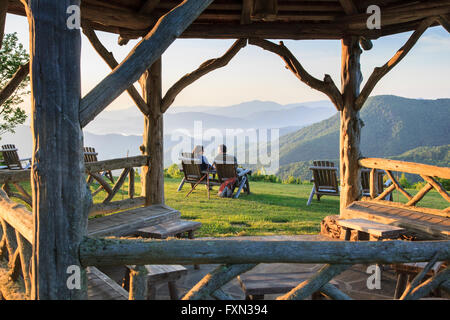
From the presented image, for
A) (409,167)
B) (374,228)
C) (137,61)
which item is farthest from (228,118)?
(137,61)

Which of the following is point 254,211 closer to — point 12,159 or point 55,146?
point 55,146

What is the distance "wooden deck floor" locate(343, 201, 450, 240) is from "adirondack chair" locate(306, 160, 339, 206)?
2853mm

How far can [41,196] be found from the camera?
7.15 ft

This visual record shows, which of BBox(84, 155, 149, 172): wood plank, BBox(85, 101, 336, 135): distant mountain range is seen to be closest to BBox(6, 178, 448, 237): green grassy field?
BBox(84, 155, 149, 172): wood plank

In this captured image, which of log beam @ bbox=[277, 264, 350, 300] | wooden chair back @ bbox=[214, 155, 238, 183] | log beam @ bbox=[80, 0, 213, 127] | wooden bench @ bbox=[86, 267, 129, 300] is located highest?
log beam @ bbox=[80, 0, 213, 127]

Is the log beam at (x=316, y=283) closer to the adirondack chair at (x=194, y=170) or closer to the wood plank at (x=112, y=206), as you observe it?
the wood plank at (x=112, y=206)

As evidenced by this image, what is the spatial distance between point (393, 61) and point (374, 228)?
2.53 metres

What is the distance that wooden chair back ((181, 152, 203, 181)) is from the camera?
9.84 meters

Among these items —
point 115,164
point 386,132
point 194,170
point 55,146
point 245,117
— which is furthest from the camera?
point 245,117

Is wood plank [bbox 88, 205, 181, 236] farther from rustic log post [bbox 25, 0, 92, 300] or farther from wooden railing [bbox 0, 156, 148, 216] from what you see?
rustic log post [bbox 25, 0, 92, 300]

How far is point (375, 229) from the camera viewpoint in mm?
4500

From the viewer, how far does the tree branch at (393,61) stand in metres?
5.37
